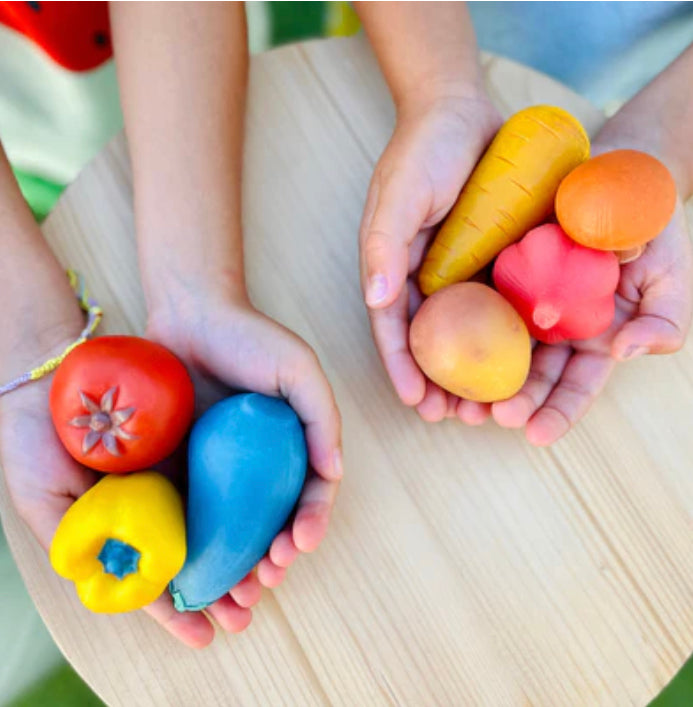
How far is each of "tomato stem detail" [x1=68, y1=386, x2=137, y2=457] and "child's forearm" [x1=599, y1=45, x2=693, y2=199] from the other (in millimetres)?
628

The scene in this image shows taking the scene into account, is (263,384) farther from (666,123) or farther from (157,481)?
(666,123)

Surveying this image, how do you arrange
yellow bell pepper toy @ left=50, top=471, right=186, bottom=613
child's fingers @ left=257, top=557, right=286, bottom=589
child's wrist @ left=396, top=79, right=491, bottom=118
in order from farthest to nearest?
child's wrist @ left=396, top=79, right=491, bottom=118 < child's fingers @ left=257, top=557, right=286, bottom=589 < yellow bell pepper toy @ left=50, top=471, right=186, bottom=613

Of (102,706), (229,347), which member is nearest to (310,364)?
(229,347)

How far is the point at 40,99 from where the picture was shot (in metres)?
1.06

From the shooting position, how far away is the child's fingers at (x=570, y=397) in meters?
0.73

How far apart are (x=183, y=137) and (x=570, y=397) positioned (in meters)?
0.48

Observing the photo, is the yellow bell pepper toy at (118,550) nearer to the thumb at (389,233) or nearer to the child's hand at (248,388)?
the child's hand at (248,388)

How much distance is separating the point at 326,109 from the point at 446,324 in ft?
1.07

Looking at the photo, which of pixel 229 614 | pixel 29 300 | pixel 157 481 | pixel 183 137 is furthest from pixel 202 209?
pixel 229 614

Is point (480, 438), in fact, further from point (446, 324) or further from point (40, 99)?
point (40, 99)

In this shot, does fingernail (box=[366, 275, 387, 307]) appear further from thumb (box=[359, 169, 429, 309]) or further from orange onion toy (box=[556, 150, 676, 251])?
orange onion toy (box=[556, 150, 676, 251])

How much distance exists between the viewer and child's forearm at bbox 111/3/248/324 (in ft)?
2.43

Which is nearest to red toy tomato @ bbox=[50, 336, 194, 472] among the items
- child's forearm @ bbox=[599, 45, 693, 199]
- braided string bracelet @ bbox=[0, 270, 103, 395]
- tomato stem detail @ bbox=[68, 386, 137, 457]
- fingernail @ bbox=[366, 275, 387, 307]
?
tomato stem detail @ bbox=[68, 386, 137, 457]

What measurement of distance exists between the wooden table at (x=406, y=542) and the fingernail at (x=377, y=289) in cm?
8
